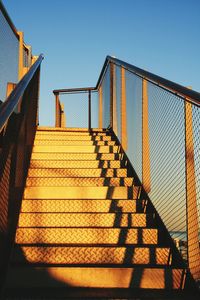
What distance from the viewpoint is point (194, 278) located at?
2.60 meters

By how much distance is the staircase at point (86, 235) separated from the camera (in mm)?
2658

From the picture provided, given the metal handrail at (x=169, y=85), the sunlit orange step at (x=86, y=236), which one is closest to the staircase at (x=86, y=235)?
the sunlit orange step at (x=86, y=236)

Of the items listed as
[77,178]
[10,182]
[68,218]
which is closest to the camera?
[10,182]

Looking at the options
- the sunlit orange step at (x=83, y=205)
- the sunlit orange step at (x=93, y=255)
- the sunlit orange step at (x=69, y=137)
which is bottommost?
the sunlit orange step at (x=93, y=255)

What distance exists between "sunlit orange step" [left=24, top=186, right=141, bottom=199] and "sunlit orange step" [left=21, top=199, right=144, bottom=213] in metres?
0.15

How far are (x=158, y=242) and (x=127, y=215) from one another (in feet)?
1.21

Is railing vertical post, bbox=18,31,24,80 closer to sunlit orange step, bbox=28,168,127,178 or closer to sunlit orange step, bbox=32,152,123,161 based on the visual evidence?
sunlit orange step, bbox=32,152,123,161

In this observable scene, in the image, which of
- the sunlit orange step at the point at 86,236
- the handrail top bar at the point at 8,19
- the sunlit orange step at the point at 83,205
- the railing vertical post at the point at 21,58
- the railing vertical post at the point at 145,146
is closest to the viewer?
the sunlit orange step at the point at 86,236

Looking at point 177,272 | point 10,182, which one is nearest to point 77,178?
point 10,182

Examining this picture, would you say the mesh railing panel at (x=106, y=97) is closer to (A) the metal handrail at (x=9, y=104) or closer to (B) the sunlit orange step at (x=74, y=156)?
(B) the sunlit orange step at (x=74, y=156)

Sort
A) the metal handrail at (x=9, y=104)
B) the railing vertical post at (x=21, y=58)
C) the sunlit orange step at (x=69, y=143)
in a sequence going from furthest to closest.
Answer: the railing vertical post at (x=21, y=58)
the sunlit orange step at (x=69, y=143)
the metal handrail at (x=9, y=104)

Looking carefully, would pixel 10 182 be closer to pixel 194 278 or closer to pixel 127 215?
pixel 127 215

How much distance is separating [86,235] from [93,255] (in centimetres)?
27

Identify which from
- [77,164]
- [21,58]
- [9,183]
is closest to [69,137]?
[77,164]
